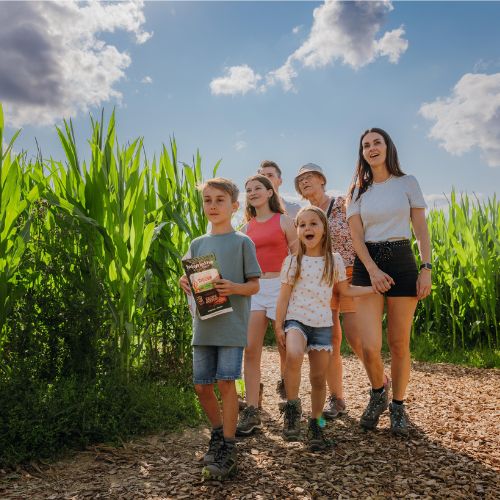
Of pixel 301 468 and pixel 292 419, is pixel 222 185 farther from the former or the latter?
pixel 301 468

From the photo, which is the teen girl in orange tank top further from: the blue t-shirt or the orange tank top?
the blue t-shirt

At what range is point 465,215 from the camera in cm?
729

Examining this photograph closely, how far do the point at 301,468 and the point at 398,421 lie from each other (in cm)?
87

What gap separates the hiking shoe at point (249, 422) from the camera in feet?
11.1

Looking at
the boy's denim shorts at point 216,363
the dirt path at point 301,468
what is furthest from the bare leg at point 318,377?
the boy's denim shorts at point 216,363

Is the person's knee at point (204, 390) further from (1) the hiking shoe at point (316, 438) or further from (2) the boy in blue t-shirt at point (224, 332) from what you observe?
(1) the hiking shoe at point (316, 438)

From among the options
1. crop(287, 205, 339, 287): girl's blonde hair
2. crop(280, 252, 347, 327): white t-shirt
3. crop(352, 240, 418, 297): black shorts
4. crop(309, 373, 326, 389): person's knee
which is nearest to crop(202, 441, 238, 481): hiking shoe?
crop(309, 373, 326, 389): person's knee

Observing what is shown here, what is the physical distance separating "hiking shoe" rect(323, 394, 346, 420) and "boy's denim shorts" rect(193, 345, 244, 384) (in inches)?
52.8

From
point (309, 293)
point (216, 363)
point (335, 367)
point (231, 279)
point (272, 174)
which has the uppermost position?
point (272, 174)

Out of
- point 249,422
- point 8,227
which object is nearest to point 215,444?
point 249,422

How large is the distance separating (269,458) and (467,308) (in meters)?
Result: 5.09

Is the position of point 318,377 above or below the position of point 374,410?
above

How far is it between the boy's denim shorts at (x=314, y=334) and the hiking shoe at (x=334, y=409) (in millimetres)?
912

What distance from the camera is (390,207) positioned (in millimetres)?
3242
